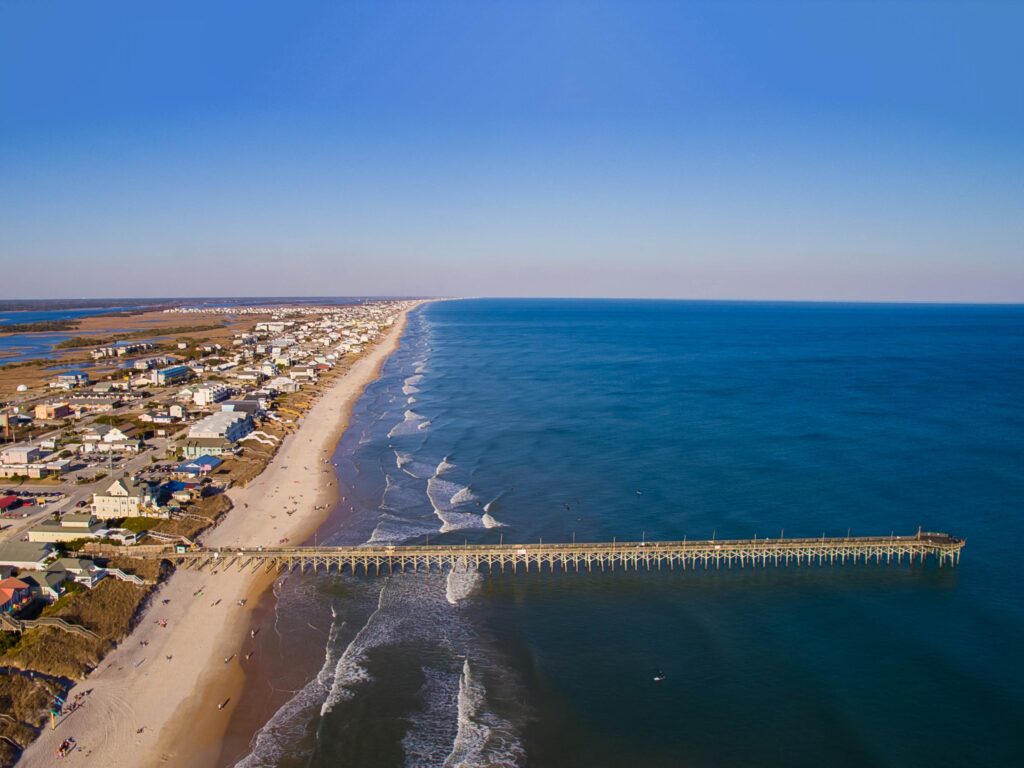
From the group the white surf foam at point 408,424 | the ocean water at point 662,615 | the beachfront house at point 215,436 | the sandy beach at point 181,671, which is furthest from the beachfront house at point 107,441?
the white surf foam at point 408,424


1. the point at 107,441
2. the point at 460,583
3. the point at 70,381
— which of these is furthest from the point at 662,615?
Answer: the point at 70,381

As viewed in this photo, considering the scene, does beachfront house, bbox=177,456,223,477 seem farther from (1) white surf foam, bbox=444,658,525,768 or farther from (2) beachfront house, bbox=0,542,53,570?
(1) white surf foam, bbox=444,658,525,768

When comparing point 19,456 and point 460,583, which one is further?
point 19,456

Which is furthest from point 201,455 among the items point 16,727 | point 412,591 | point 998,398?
point 998,398

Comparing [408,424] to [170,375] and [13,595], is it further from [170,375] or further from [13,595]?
[170,375]

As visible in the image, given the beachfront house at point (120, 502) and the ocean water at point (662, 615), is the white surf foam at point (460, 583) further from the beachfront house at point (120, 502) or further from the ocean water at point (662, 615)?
the beachfront house at point (120, 502)

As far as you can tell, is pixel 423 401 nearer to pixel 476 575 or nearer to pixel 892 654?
pixel 476 575
